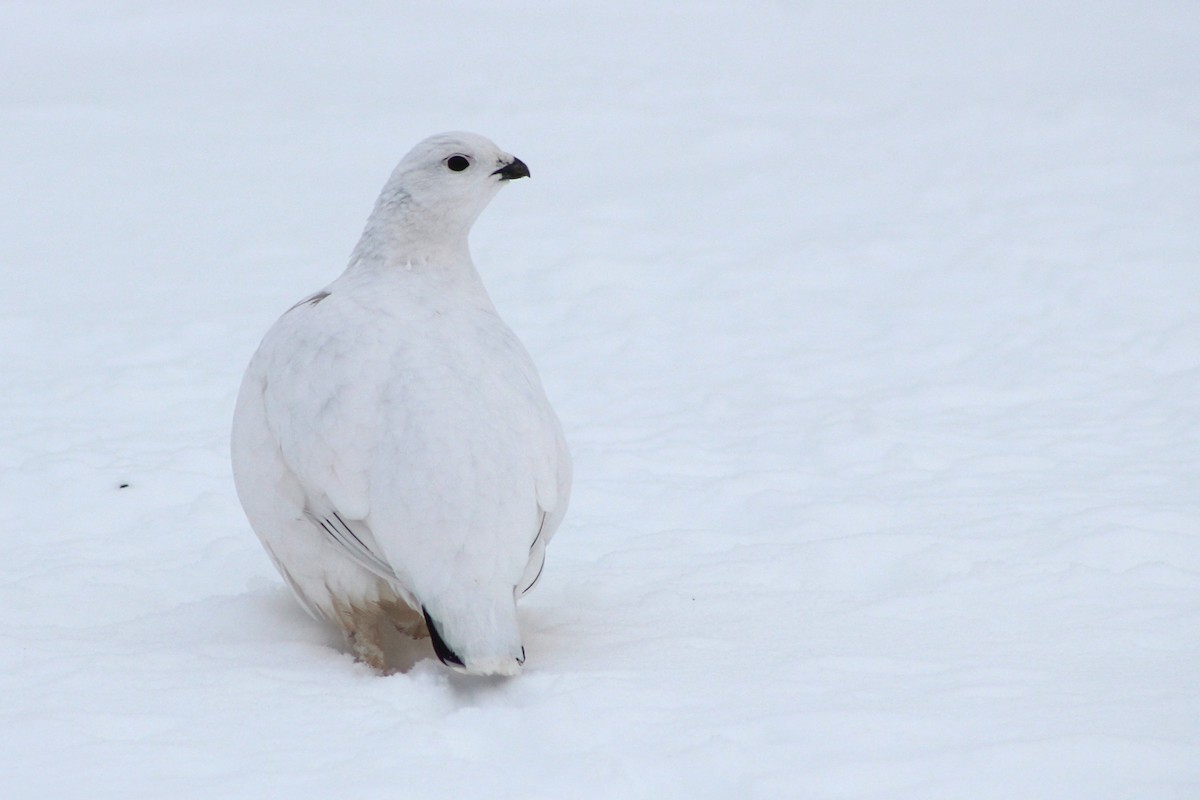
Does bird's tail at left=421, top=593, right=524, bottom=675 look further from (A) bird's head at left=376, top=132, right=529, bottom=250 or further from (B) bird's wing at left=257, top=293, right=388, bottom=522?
(A) bird's head at left=376, top=132, right=529, bottom=250

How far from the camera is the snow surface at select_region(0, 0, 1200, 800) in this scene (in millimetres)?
2730

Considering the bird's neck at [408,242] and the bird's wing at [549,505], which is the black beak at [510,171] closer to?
the bird's neck at [408,242]

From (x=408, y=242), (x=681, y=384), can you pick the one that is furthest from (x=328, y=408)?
(x=681, y=384)

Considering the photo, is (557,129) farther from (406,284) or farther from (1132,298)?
(406,284)

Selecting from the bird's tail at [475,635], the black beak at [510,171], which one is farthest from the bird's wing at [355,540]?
the black beak at [510,171]

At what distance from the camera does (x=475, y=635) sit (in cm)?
291

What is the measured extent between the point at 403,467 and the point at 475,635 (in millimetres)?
445

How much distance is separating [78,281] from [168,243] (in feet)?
2.95

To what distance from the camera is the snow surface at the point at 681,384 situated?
2730 millimetres

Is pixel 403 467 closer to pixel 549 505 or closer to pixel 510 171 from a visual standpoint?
pixel 549 505

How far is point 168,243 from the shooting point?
892 centimetres

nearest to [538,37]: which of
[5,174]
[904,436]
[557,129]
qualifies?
[557,129]

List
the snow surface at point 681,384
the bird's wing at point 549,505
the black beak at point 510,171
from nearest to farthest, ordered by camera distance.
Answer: the snow surface at point 681,384, the bird's wing at point 549,505, the black beak at point 510,171

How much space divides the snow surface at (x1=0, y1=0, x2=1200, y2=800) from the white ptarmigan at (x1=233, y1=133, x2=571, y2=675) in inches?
7.8
